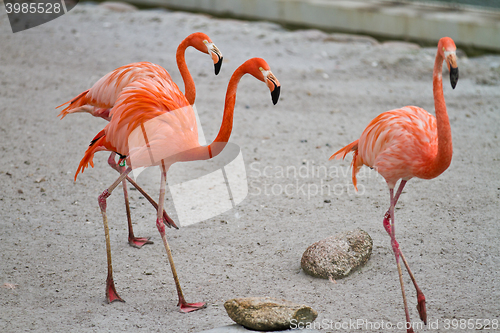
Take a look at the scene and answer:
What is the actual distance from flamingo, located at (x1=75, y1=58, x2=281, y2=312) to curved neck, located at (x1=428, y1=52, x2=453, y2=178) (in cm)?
92

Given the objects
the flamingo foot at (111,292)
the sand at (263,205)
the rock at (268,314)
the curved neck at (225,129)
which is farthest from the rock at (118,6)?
the rock at (268,314)

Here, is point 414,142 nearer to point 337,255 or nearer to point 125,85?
point 337,255

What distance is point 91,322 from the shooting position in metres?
2.78

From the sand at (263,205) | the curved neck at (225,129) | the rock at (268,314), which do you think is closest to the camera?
the rock at (268,314)

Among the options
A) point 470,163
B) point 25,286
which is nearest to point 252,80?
point 470,163

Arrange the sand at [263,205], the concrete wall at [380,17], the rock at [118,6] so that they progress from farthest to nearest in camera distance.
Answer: the rock at [118,6], the concrete wall at [380,17], the sand at [263,205]

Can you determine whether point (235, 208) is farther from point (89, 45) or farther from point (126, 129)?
point (89, 45)

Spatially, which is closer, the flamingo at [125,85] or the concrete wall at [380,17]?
the flamingo at [125,85]

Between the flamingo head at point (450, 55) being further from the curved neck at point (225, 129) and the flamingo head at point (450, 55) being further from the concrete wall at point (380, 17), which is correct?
the concrete wall at point (380, 17)

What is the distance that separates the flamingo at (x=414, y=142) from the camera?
2629 millimetres

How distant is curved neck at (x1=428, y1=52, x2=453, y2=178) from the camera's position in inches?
103

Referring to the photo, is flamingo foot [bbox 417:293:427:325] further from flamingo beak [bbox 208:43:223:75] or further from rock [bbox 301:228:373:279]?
flamingo beak [bbox 208:43:223:75]

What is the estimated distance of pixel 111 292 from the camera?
2992 mm

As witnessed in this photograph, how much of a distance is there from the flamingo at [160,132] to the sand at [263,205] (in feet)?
1.29
